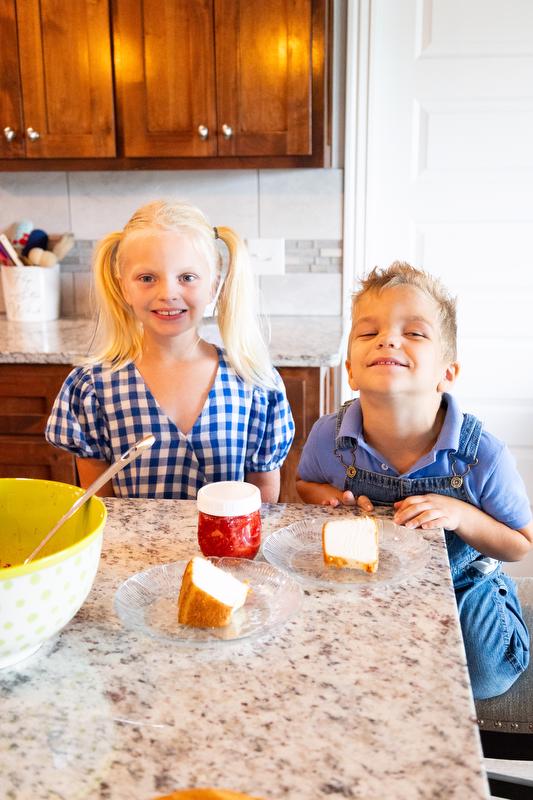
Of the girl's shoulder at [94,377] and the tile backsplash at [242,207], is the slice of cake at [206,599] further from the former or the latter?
the tile backsplash at [242,207]

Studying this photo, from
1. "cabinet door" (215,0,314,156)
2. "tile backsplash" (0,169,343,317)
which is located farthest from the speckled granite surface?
"tile backsplash" (0,169,343,317)

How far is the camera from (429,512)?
1042 mm

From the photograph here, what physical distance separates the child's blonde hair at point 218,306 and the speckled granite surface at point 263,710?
709mm

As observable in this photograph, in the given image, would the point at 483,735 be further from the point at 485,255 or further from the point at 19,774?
the point at 485,255

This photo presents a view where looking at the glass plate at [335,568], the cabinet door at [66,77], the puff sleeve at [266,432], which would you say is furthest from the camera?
the cabinet door at [66,77]

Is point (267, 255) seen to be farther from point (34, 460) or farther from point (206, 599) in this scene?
point (206, 599)

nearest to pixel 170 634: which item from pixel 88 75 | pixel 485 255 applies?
pixel 88 75

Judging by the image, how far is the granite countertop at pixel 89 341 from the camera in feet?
7.00

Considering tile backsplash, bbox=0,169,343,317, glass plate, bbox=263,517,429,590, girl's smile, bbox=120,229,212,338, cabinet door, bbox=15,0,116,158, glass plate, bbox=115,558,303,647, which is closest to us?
glass plate, bbox=115,558,303,647

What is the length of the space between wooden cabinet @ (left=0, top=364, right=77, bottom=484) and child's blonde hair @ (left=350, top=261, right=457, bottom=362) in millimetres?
1208

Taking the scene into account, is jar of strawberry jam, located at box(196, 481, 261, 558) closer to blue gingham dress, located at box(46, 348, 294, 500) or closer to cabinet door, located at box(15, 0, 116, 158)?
blue gingham dress, located at box(46, 348, 294, 500)

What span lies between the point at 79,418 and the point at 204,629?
2.52 ft

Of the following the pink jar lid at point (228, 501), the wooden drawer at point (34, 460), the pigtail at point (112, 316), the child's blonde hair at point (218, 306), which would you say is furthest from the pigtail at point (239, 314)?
the wooden drawer at point (34, 460)

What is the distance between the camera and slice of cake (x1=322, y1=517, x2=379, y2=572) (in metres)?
0.89
